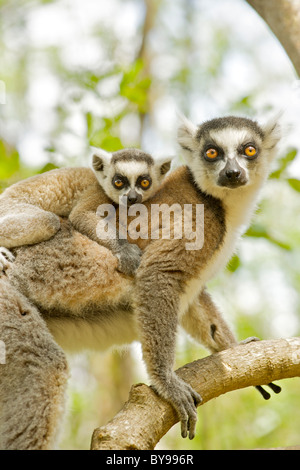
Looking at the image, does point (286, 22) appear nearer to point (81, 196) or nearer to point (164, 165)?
point (164, 165)

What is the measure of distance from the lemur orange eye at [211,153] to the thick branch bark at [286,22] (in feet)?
3.93

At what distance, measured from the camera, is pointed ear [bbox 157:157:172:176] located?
5391 mm

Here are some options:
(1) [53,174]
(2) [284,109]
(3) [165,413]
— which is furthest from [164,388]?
(2) [284,109]

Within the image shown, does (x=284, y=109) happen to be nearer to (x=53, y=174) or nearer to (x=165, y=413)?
(x=53, y=174)

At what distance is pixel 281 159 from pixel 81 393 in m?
8.07

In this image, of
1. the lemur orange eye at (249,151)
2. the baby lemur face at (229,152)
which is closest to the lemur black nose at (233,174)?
the baby lemur face at (229,152)

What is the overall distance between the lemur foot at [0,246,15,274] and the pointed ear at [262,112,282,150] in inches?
107

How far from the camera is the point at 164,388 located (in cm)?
369

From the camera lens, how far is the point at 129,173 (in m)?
5.16

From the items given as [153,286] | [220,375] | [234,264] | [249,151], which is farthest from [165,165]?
[220,375]

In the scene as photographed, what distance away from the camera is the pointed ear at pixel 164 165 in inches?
212

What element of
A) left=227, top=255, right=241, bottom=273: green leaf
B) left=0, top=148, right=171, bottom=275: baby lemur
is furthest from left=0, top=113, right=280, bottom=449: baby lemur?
left=227, top=255, right=241, bottom=273: green leaf

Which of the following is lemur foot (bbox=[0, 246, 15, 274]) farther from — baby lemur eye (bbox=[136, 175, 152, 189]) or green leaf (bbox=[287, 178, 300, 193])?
green leaf (bbox=[287, 178, 300, 193])

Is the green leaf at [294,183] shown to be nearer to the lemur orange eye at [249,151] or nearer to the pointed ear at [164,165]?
the lemur orange eye at [249,151]
